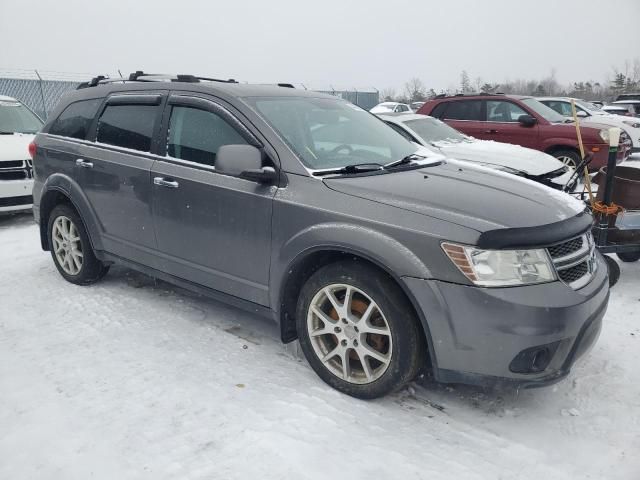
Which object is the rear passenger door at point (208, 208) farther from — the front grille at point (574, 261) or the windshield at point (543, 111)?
the windshield at point (543, 111)

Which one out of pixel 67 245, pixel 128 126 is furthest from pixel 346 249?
pixel 67 245

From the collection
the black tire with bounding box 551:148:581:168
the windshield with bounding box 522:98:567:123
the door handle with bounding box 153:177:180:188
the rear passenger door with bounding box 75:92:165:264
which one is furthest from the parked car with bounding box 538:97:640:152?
the door handle with bounding box 153:177:180:188

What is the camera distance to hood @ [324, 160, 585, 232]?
8.70 ft

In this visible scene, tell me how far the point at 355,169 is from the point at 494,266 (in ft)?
3.56

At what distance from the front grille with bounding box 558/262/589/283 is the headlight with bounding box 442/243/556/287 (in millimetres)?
140

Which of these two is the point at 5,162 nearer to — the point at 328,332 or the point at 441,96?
the point at 328,332

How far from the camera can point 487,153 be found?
24.3 ft

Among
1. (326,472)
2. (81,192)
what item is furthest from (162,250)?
(326,472)

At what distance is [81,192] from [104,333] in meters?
1.32

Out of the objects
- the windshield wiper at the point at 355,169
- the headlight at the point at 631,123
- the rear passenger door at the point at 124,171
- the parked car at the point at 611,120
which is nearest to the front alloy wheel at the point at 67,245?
the rear passenger door at the point at 124,171

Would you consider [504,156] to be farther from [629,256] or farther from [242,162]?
[242,162]

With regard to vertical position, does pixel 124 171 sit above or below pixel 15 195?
above

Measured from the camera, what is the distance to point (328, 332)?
3008mm

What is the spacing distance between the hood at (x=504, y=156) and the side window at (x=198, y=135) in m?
4.50
